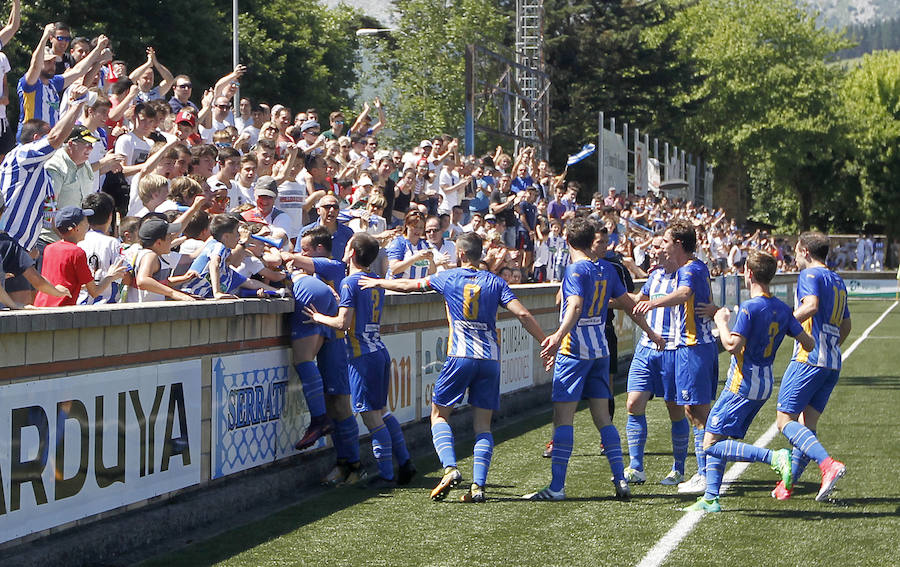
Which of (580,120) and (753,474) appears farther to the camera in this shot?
(580,120)

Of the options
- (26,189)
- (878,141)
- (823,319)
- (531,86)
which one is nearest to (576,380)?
(823,319)

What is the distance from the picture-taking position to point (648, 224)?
29.8 metres

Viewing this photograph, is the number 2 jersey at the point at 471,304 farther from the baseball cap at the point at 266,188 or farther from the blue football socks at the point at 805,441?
the baseball cap at the point at 266,188

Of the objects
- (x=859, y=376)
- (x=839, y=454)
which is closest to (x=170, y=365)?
(x=839, y=454)

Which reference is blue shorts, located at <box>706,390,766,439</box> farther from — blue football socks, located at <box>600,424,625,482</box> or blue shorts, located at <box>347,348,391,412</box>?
blue shorts, located at <box>347,348,391,412</box>

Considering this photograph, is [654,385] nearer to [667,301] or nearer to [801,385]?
[667,301]

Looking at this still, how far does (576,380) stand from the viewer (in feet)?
29.2

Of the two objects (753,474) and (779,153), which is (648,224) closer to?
(753,474)

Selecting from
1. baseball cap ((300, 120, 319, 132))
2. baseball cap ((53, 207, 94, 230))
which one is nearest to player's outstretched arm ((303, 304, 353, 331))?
baseball cap ((53, 207, 94, 230))

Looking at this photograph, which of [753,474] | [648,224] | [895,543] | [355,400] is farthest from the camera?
[648,224]

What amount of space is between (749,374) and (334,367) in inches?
125

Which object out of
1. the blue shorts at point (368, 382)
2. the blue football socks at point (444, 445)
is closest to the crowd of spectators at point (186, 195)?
the blue shorts at point (368, 382)

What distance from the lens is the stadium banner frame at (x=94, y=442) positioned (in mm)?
6340

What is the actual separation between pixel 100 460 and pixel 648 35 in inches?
2165
